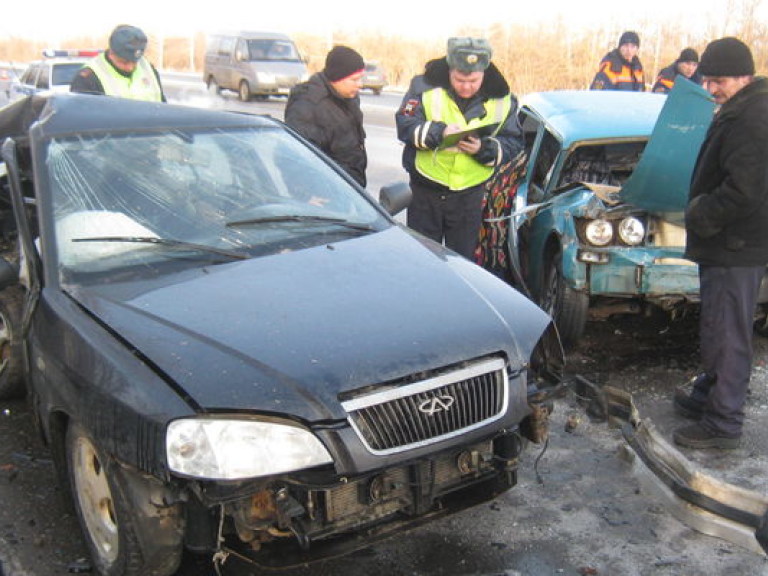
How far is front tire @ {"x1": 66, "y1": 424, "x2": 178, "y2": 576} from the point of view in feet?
8.91

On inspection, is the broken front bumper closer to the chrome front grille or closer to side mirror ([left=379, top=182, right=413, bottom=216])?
the chrome front grille

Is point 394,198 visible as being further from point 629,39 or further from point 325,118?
point 629,39

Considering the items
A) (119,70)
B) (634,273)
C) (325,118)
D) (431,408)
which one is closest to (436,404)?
(431,408)

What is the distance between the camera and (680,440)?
13.5ft

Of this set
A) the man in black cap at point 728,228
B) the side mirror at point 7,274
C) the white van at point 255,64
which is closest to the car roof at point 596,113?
Answer: the man in black cap at point 728,228

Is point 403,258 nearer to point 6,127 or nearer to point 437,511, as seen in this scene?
point 437,511

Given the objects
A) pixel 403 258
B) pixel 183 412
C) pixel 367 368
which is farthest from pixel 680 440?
pixel 183 412

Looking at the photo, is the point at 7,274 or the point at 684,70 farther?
the point at 684,70

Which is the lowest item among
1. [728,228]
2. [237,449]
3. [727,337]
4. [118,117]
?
[727,337]

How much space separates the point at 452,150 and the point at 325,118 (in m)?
0.80

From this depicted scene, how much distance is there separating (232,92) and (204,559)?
24223 mm

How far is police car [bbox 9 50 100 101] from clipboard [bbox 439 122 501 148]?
38.1ft

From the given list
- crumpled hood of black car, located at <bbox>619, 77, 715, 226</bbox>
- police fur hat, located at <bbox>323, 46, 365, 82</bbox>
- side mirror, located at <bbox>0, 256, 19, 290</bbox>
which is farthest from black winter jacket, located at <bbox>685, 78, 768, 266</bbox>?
side mirror, located at <bbox>0, 256, 19, 290</bbox>

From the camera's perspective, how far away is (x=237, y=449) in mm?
2521
